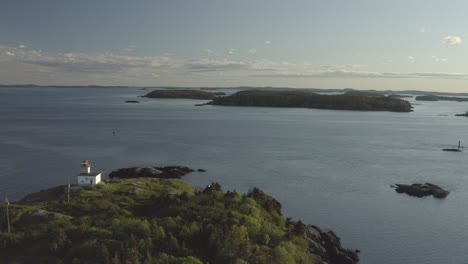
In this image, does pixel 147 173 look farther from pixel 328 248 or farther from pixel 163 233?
pixel 163 233

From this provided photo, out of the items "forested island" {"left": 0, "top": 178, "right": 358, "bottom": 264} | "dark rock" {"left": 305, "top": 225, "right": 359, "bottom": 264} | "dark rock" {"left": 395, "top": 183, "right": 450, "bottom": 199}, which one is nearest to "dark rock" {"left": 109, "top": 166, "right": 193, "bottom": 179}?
"forested island" {"left": 0, "top": 178, "right": 358, "bottom": 264}

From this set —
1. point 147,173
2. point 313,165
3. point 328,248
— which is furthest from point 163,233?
point 313,165

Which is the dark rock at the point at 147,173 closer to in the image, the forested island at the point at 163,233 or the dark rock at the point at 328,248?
the forested island at the point at 163,233

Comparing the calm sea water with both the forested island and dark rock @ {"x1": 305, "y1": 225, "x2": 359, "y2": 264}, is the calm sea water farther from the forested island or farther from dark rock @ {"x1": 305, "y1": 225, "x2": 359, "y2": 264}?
the forested island

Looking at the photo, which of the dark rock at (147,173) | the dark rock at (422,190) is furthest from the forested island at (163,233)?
the dark rock at (422,190)

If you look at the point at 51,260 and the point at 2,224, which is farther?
the point at 2,224

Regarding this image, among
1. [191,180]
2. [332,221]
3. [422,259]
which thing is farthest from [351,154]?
[422,259]

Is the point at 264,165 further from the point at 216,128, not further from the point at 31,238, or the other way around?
the point at 216,128
